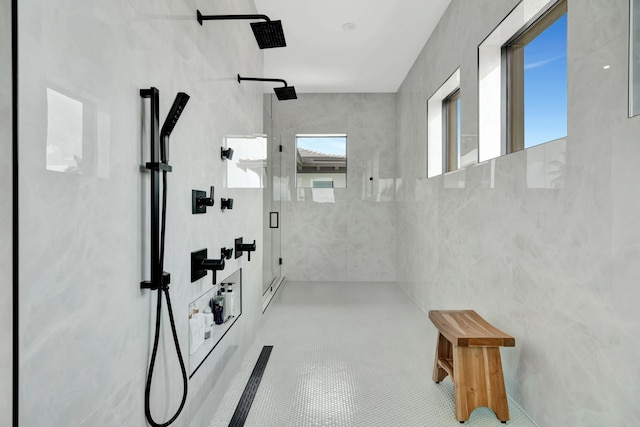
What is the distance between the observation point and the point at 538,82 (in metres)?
1.86

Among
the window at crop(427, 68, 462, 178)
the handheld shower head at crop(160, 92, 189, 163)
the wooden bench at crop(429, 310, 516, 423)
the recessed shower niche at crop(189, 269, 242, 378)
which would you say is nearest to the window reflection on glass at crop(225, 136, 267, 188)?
the recessed shower niche at crop(189, 269, 242, 378)

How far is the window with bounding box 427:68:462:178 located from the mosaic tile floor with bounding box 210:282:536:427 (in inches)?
58.7

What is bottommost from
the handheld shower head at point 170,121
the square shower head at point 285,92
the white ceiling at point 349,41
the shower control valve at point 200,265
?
the shower control valve at point 200,265

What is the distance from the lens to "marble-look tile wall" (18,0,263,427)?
0.68 metres

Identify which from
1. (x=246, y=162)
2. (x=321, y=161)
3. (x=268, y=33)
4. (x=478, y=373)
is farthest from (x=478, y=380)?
(x=321, y=161)

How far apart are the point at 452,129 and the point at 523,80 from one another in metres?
A: 1.27

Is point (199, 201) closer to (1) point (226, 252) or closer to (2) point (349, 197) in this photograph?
(1) point (226, 252)

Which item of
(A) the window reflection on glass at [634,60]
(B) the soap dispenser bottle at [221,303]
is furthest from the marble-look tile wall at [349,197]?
(A) the window reflection on glass at [634,60]

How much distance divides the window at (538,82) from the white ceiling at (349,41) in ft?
3.56

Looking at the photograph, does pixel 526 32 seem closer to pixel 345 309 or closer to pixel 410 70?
pixel 410 70

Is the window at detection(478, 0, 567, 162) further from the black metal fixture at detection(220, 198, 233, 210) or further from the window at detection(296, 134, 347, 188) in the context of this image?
the window at detection(296, 134, 347, 188)

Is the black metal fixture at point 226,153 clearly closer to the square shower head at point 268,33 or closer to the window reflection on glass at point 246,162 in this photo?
the window reflection on glass at point 246,162

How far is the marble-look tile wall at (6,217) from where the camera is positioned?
2.01ft

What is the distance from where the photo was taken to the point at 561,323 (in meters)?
1.50
